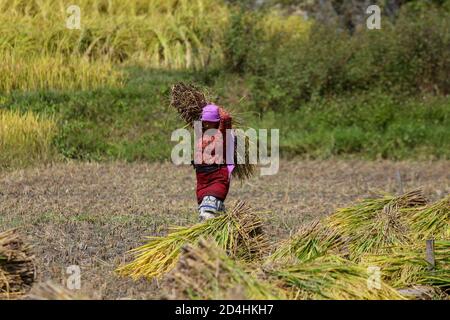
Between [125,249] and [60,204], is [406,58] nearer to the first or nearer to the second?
[60,204]

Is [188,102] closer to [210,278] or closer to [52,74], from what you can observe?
[210,278]

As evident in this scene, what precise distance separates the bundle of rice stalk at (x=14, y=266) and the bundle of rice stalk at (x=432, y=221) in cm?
281

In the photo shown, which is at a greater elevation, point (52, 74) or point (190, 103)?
point (190, 103)

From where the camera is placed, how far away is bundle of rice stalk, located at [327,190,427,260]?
7.09 meters

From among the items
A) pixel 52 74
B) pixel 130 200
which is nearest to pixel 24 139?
pixel 52 74

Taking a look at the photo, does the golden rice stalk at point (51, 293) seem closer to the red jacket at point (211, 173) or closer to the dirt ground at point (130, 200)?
the dirt ground at point (130, 200)

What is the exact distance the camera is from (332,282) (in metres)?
5.63

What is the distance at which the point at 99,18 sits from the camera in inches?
723

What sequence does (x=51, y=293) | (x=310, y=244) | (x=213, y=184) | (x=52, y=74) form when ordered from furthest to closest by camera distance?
1. (x=52, y=74)
2. (x=213, y=184)
3. (x=310, y=244)
4. (x=51, y=293)

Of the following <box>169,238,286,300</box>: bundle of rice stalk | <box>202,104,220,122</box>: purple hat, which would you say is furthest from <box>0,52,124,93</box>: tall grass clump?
<box>169,238,286,300</box>: bundle of rice stalk

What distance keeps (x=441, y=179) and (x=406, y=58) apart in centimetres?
443

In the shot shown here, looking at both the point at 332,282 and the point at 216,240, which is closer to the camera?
the point at 332,282

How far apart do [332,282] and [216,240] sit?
147 centimetres

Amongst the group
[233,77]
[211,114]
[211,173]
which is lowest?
[211,173]
